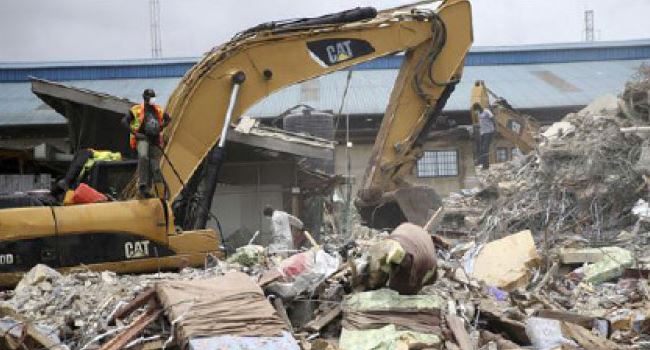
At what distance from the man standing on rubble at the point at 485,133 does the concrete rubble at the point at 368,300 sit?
7.64 metres

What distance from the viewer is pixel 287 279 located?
6582 millimetres

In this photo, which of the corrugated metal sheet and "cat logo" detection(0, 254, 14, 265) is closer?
"cat logo" detection(0, 254, 14, 265)

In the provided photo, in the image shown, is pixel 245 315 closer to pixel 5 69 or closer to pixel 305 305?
pixel 305 305

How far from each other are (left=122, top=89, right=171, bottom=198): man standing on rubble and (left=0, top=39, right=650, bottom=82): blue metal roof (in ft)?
71.7

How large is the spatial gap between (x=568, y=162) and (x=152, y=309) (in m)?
8.03

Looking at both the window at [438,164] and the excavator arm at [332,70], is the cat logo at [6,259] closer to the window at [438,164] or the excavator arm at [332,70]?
the excavator arm at [332,70]

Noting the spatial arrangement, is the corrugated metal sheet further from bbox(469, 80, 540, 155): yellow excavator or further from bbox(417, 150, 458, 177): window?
bbox(469, 80, 540, 155): yellow excavator

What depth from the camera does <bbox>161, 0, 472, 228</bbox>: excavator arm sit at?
332 inches

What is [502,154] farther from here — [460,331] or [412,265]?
[460,331]

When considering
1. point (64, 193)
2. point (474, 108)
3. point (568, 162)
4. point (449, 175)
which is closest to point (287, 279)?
point (64, 193)

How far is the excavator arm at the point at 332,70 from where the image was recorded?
844 cm

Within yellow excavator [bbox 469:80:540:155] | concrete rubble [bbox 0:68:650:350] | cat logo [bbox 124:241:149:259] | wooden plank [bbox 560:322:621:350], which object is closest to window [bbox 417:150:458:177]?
yellow excavator [bbox 469:80:540:155]

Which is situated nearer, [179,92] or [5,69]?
[179,92]

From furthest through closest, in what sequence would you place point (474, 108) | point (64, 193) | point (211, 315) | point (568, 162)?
point (474, 108)
point (568, 162)
point (64, 193)
point (211, 315)
